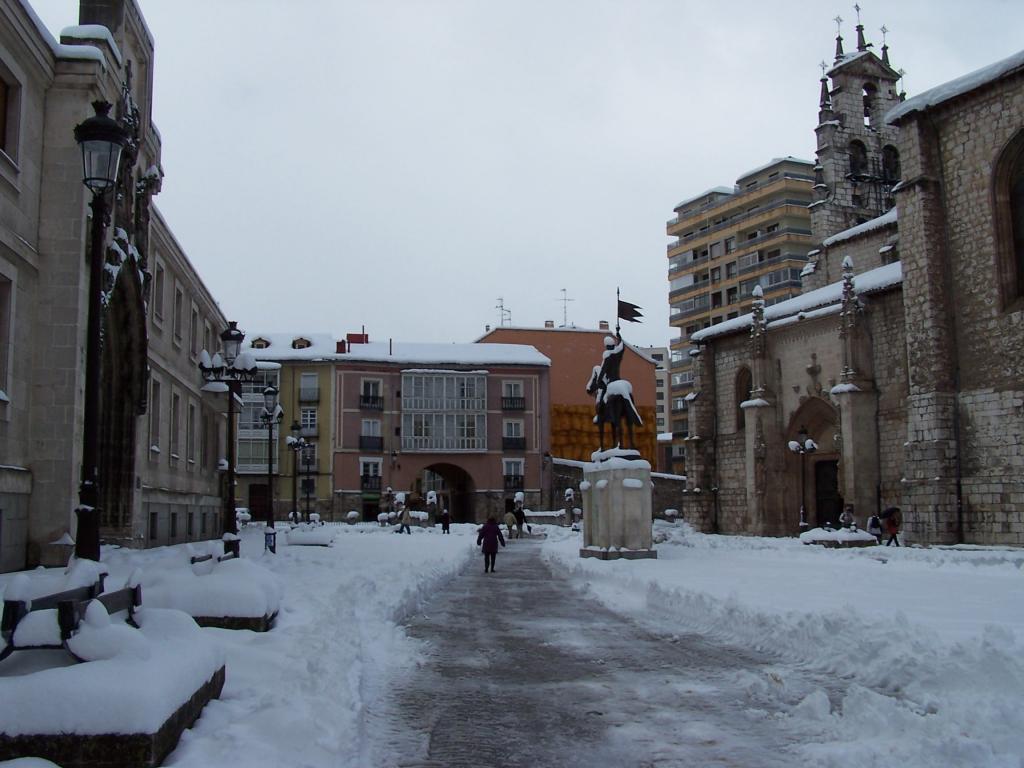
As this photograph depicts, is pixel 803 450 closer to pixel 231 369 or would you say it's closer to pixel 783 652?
pixel 231 369

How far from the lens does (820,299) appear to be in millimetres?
33375

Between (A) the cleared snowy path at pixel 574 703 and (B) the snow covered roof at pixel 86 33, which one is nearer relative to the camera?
(A) the cleared snowy path at pixel 574 703

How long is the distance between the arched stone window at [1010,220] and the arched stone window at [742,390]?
48.3 ft

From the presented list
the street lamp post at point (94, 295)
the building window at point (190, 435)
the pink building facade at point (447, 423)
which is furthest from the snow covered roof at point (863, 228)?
the street lamp post at point (94, 295)

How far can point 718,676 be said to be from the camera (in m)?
7.34

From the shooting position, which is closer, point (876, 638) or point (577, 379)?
point (876, 638)

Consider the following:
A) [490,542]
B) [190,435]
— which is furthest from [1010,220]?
[190,435]

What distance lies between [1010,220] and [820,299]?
34.2 ft

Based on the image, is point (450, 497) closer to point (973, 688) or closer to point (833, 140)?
point (833, 140)

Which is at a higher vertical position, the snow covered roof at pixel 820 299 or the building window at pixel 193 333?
the snow covered roof at pixel 820 299

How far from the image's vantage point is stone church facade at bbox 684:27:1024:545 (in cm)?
2291

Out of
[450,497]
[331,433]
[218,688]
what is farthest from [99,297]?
[450,497]

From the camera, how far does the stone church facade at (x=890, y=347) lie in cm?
2291

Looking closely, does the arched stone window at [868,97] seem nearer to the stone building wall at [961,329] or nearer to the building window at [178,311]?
the stone building wall at [961,329]
